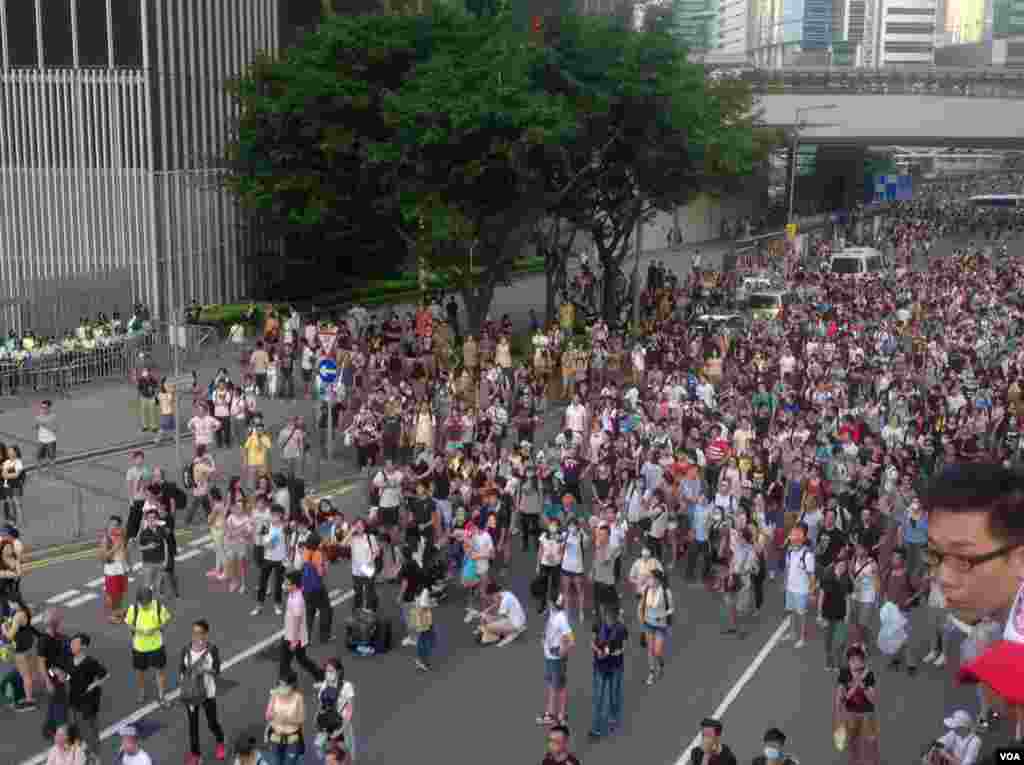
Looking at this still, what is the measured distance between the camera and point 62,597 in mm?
16438

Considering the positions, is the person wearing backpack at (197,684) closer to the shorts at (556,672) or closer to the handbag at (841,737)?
the shorts at (556,672)

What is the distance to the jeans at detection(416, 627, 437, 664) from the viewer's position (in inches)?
549

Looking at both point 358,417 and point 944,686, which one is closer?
point 944,686

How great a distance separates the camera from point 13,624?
497 inches

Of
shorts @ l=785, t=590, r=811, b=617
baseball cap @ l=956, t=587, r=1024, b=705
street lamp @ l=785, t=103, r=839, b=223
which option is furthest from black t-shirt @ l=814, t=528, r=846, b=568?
street lamp @ l=785, t=103, r=839, b=223

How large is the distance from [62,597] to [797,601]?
907cm

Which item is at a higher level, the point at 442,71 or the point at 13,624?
the point at 442,71

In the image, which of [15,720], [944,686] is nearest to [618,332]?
[944,686]

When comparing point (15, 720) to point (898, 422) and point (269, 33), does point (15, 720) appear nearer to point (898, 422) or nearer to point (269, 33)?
point (898, 422)

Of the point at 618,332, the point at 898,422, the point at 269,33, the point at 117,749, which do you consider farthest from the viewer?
the point at 269,33

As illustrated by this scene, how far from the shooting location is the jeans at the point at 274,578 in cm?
1558

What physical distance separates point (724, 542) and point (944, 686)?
11.1ft

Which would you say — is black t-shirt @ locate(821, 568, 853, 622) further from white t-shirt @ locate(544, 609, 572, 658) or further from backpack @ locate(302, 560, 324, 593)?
backpack @ locate(302, 560, 324, 593)

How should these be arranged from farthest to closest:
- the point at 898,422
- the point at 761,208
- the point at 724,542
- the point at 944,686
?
the point at 761,208, the point at 898,422, the point at 724,542, the point at 944,686
